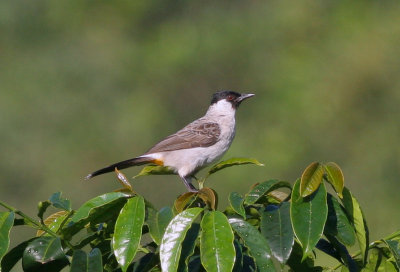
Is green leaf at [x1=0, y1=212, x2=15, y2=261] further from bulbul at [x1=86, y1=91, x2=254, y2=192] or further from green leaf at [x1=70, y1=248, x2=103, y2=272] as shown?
bulbul at [x1=86, y1=91, x2=254, y2=192]

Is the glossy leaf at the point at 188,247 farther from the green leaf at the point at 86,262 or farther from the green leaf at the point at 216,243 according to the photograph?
the green leaf at the point at 86,262

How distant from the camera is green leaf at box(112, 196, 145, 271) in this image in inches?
74.1

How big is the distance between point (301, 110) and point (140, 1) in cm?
440

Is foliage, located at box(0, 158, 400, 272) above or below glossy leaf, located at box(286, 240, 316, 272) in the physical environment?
above

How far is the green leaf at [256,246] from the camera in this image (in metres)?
1.90

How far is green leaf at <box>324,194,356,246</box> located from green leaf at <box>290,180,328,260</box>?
0.10m

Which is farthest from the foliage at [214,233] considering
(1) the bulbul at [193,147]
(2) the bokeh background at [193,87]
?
(2) the bokeh background at [193,87]

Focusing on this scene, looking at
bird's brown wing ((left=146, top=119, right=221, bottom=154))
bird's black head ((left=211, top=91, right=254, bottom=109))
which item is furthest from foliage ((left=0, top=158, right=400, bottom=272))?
bird's black head ((left=211, top=91, right=254, bottom=109))

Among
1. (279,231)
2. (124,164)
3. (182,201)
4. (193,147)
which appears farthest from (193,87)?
(279,231)

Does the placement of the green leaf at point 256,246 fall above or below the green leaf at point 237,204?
below

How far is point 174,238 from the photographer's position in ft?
6.14

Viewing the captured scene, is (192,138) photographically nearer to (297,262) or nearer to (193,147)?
(193,147)

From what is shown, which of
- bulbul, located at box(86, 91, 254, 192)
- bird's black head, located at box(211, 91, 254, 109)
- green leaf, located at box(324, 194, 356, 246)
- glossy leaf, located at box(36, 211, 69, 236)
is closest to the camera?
green leaf, located at box(324, 194, 356, 246)

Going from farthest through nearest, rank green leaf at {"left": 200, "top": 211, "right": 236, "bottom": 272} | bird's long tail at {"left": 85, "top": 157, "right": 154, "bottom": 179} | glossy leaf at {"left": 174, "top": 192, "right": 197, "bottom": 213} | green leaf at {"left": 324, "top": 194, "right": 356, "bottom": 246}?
bird's long tail at {"left": 85, "top": 157, "right": 154, "bottom": 179} → glossy leaf at {"left": 174, "top": 192, "right": 197, "bottom": 213} → green leaf at {"left": 324, "top": 194, "right": 356, "bottom": 246} → green leaf at {"left": 200, "top": 211, "right": 236, "bottom": 272}
